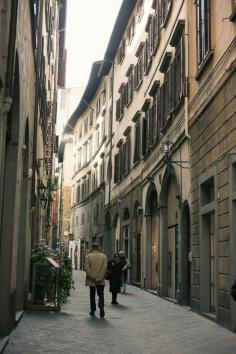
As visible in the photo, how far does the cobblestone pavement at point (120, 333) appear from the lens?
8680 millimetres

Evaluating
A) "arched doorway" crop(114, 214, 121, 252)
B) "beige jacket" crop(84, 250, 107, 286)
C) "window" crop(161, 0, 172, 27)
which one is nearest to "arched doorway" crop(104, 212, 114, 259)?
"arched doorway" crop(114, 214, 121, 252)

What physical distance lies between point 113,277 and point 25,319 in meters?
5.51

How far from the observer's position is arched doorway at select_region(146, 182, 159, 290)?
22009 millimetres

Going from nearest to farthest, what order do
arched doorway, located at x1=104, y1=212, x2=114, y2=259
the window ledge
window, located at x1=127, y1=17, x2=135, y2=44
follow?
1. the window ledge
2. window, located at x1=127, y1=17, x2=135, y2=44
3. arched doorway, located at x1=104, y1=212, x2=114, y2=259

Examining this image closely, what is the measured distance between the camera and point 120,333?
1039 cm

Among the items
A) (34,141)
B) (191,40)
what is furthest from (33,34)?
(191,40)

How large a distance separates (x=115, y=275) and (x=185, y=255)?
212 centimetres

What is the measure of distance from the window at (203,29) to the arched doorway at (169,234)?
4.72m

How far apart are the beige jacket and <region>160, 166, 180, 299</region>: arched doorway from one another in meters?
4.98

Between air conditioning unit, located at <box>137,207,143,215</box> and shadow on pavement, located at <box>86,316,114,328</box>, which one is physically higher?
air conditioning unit, located at <box>137,207,143,215</box>

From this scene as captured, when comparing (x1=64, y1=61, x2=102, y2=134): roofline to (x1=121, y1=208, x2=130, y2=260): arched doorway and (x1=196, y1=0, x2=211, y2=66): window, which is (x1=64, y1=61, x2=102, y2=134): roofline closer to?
(x1=121, y1=208, x2=130, y2=260): arched doorway

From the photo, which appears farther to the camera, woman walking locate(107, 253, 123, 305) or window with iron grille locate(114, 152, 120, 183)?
window with iron grille locate(114, 152, 120, 183)

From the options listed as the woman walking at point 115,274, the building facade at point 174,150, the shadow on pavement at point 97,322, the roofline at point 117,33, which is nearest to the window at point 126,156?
the building facade at point 174,150

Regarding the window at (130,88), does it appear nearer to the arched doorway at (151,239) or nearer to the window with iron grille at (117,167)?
the window with iron grille at (117,167)
